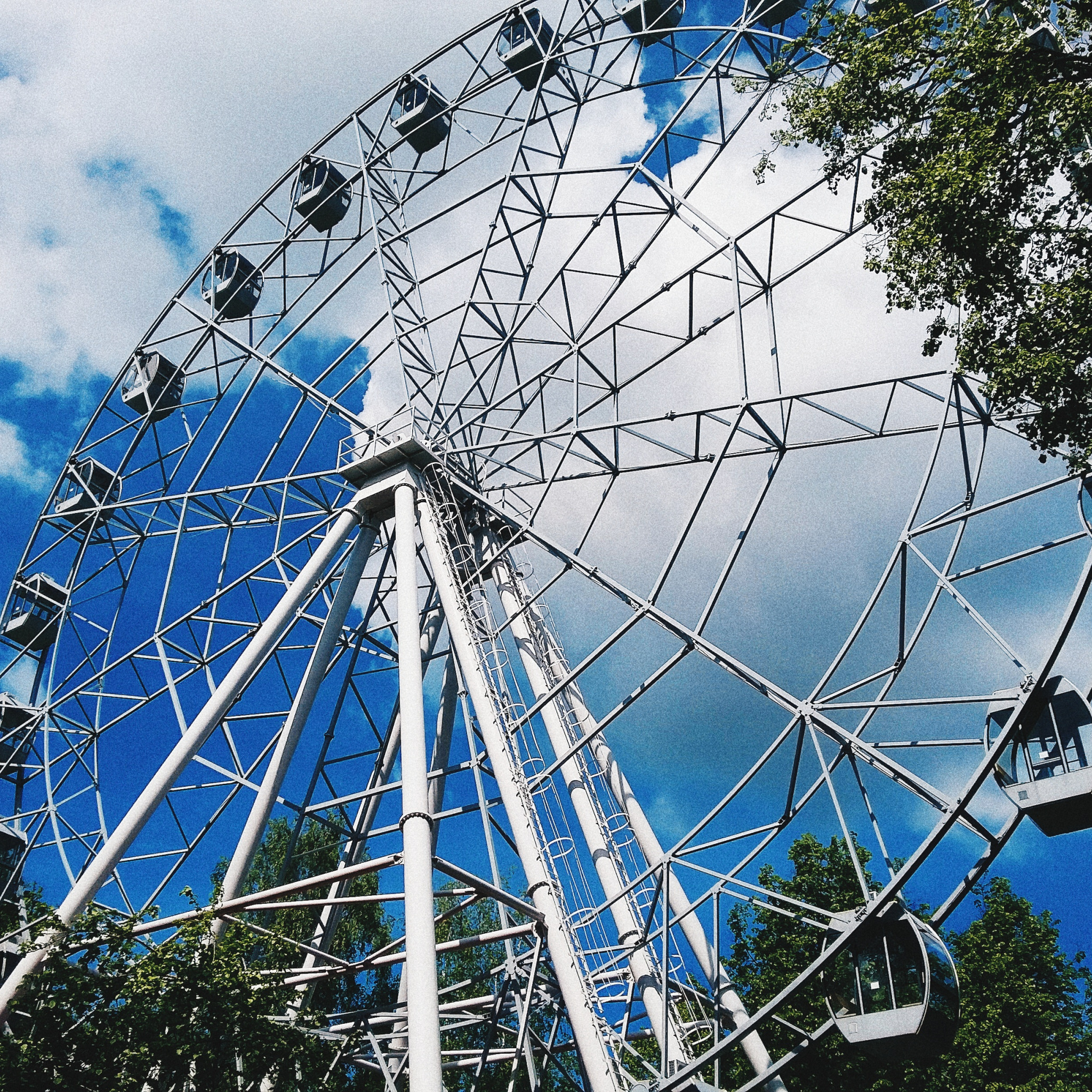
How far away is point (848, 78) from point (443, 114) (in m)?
11.8

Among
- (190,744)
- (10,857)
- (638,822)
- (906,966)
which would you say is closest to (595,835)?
(638,822)

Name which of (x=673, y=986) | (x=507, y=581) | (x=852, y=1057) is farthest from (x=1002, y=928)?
(x=507, y=581)

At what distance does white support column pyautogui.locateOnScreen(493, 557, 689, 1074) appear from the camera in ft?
49.1

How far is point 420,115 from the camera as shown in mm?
21812

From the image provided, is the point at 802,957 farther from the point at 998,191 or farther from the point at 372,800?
the point at 998,191

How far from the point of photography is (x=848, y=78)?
447 inches

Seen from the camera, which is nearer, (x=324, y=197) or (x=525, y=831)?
(x=525, y=831)

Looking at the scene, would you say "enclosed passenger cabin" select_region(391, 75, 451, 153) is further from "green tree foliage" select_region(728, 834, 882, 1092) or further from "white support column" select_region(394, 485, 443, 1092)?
"green tree foliage" select_region(728, 834, 882, 1092)

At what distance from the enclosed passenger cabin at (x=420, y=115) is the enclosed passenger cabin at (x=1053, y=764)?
594 inches

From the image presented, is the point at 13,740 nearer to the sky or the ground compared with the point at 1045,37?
nearer to the sky

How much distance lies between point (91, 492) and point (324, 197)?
30.3ft

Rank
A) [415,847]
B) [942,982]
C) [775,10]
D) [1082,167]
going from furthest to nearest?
1. [775,10]
2. [942,982]
3. [415,847]
4. [1082,167]

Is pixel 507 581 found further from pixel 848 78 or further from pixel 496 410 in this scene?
pixel 848 78

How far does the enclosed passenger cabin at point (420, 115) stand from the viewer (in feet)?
71.5
